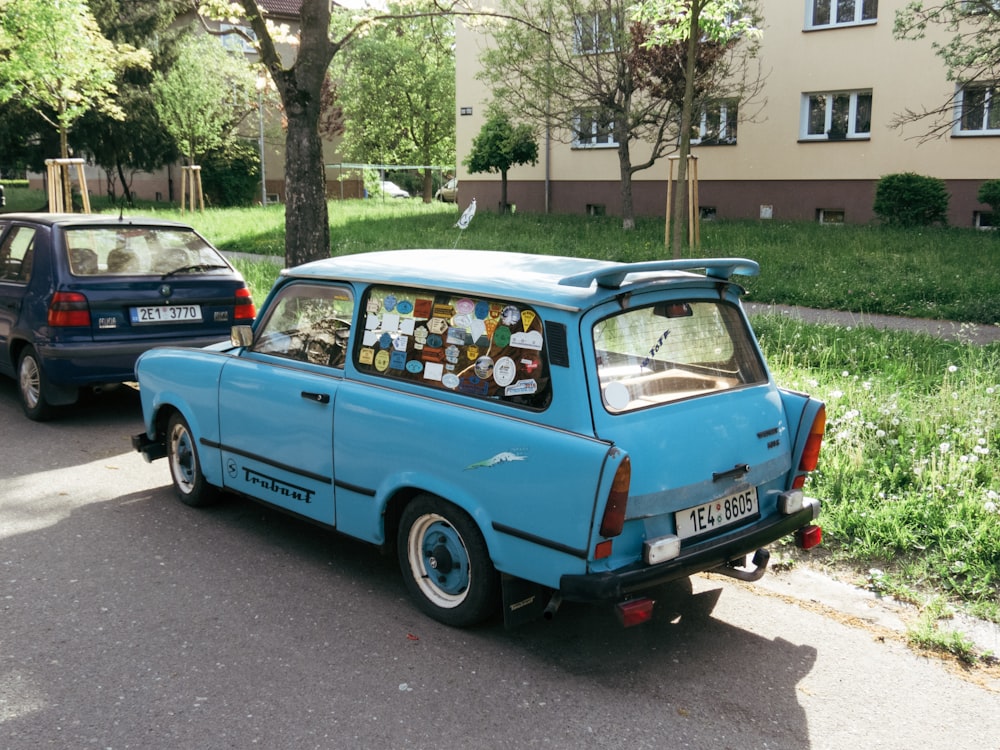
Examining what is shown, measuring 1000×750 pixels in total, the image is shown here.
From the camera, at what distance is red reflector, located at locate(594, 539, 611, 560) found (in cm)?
367

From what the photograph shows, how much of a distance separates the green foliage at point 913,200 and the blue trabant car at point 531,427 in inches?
724

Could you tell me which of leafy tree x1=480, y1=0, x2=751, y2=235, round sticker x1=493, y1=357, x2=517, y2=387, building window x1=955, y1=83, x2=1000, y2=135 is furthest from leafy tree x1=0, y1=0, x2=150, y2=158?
building window x1=955, y1=83, x2=1000, y2=135

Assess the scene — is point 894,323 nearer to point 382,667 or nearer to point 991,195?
point 382,667

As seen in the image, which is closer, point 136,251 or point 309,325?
point 309,325

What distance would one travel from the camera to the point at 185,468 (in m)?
6.03

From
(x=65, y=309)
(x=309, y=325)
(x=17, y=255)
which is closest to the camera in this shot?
(x=309, y=325)

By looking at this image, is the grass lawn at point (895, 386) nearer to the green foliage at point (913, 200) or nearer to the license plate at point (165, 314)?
the green foliage at point (913, 200)

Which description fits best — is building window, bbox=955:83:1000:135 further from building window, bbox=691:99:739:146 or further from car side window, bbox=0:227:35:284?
car side window, bbox=0:227:35:284

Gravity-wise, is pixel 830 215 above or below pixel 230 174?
below

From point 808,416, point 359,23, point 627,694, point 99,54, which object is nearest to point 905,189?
Result: point 359,23

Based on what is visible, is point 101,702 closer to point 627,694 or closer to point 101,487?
point 627,694

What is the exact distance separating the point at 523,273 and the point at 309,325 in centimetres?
139

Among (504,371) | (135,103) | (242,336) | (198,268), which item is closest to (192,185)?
(135,103)

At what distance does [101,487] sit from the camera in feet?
21.0
